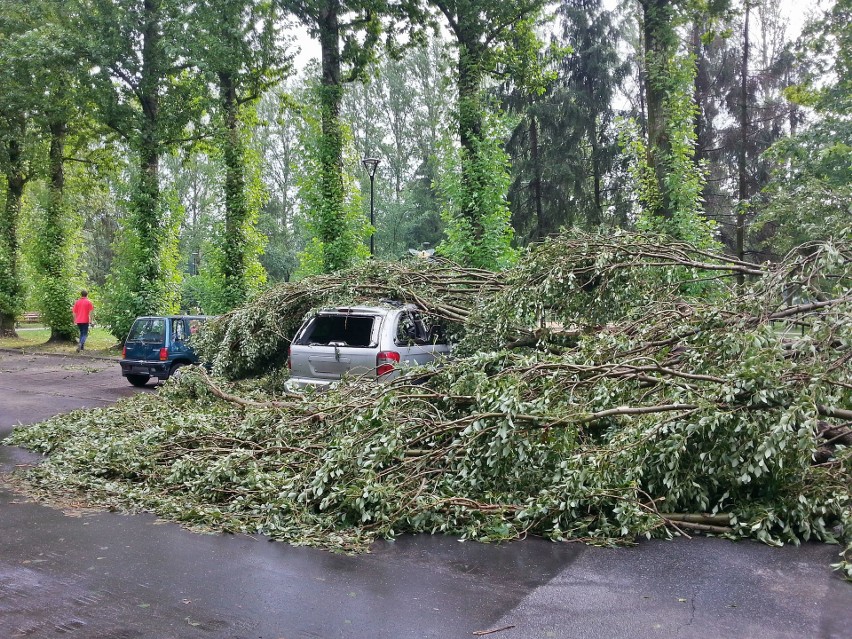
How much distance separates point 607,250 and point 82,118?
27329 mm

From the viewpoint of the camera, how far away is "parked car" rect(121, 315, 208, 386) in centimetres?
1553

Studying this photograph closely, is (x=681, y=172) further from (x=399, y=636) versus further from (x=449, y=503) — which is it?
(x=399, y=636)

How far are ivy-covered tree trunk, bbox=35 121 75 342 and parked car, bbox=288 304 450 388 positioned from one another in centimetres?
2270

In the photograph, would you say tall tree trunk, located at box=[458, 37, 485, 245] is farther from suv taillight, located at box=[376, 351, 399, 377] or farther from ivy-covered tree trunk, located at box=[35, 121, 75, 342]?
ivy-covered tree trunk, located at box=[35, 121, 75, 342]

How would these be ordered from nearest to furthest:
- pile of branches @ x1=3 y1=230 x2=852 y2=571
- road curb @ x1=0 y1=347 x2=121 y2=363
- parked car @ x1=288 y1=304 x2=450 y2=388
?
pile of branches @ x1=3 y1=230 x2=852 y2=571 < parked car @ x1=288 y1=304 x2=450 y2=388 < road curb @ x1=0 y1=347 x2=121 y2=363

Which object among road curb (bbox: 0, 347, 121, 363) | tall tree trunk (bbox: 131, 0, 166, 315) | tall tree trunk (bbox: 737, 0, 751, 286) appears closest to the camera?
road curb (bbox: 0, 347, 121, 363)

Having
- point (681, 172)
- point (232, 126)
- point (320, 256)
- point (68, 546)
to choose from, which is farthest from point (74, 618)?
point (232, 126)

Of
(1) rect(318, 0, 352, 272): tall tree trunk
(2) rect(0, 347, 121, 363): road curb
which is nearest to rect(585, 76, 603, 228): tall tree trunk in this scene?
(1) rect(318, 0, 352, 272): tall tree trunk

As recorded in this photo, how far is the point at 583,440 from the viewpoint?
649cm

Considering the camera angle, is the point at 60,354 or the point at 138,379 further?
the point at 60,354

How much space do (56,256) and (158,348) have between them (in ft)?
56.8

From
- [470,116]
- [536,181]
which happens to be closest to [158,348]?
[470,116]

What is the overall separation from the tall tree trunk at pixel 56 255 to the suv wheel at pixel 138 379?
14.8 m

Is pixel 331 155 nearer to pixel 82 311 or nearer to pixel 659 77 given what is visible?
pixel 659 77
